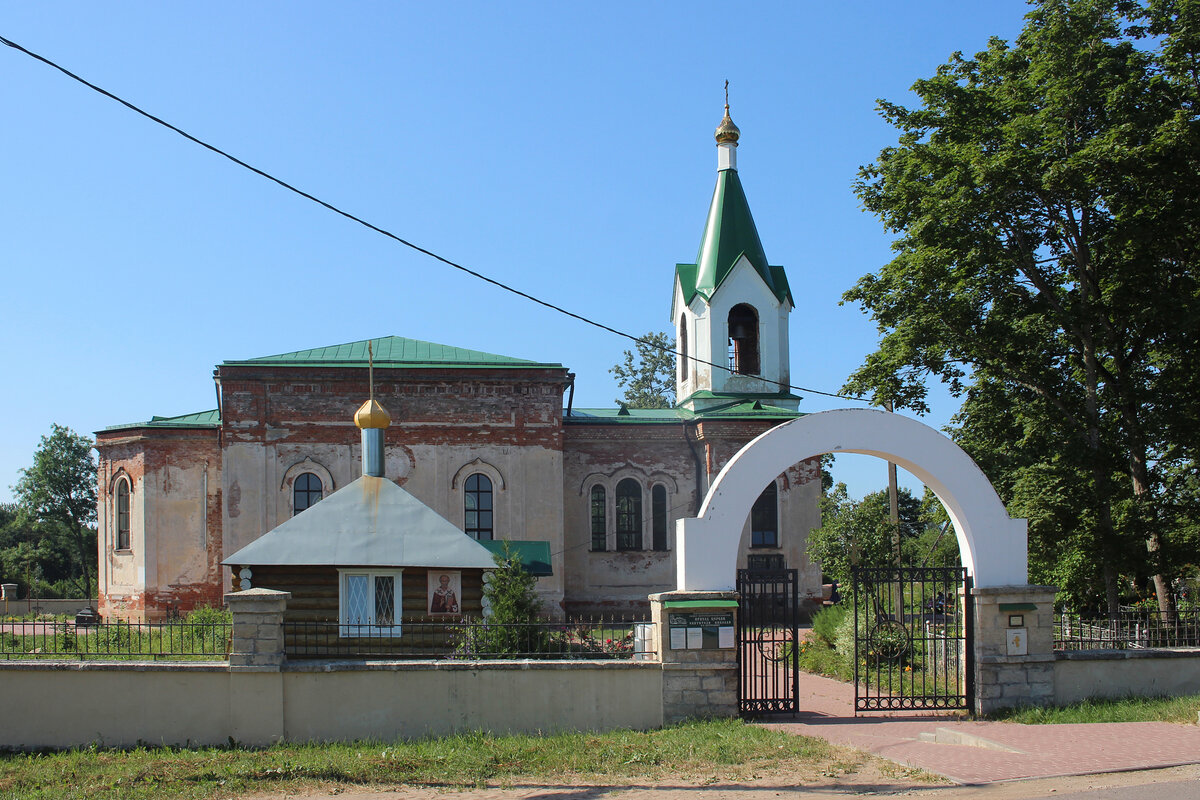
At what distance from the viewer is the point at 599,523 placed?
87.8 feet

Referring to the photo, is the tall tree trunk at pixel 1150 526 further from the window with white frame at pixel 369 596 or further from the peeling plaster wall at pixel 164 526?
the peeling plaster wall at pixel 164 526

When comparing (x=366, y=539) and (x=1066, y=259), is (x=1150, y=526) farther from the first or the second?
(x=366, y=539)

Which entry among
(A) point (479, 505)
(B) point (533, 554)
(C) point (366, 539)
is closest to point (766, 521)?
(B) point (533, 554)

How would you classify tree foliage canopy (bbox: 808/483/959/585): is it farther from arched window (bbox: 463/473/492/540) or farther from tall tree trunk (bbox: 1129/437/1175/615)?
arched window (bbox: 463/473/492/540)

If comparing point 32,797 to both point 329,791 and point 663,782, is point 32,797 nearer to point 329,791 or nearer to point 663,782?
point 329,791

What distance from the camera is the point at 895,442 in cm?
1280

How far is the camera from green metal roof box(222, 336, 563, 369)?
24.3 m

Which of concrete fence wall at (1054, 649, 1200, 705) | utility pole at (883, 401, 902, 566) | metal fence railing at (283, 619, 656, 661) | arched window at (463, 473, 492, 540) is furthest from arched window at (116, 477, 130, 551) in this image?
concrete fence wall at (1054, 649, 1200, 705)

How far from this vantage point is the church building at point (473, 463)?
24.1 m

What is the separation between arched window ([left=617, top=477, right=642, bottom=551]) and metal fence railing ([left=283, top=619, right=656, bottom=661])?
8.93 meters

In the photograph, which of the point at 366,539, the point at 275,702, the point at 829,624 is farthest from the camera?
the point at 829,624

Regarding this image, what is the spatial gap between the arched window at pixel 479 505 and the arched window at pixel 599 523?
3166 mm

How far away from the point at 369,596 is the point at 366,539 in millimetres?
947

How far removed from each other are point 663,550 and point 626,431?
3.30 m
